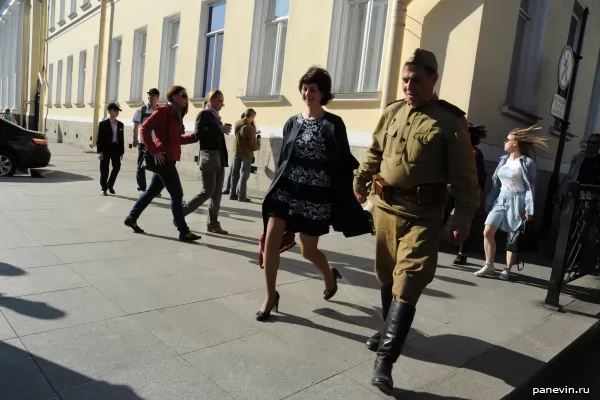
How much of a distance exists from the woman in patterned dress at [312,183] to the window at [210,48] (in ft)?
28.3

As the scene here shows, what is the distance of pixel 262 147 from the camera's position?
383 inches

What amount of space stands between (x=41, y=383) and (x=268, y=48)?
9070 millimetres

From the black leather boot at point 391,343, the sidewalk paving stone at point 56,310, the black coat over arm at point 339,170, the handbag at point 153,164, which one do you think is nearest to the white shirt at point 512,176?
the black coat over arm at point 339,170

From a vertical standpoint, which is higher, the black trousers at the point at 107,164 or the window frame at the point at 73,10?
the window frame at the point at 73,10

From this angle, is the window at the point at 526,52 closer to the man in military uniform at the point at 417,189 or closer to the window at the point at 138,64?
the man in military uniform at the point at 417,189

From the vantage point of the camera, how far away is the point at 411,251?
8.54ft

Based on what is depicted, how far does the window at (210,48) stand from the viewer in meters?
11.6

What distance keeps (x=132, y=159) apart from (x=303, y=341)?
13262mm

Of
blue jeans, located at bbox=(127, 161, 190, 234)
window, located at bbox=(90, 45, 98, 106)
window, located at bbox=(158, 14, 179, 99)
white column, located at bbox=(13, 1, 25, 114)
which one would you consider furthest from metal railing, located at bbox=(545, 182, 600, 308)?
white column, located at bbox=(13, 1, 25, 114)

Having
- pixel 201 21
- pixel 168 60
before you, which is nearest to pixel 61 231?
pixel 201 21

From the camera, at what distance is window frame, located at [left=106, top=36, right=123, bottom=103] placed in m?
16.7

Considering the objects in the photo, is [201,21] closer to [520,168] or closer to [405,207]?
[520,168]

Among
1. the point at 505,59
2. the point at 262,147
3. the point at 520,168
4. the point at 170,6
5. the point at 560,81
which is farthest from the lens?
the point at 170,6

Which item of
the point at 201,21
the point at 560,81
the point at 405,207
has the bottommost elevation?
the point at 405,207
